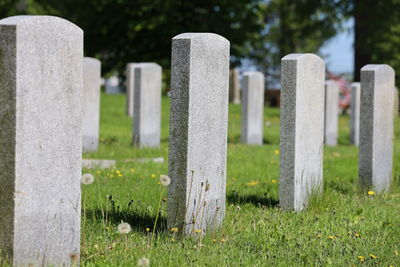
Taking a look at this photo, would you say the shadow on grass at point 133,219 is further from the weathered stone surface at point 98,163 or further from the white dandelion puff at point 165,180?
the weathered stone surface at point 98,163

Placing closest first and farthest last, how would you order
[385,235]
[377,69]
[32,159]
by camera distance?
[32,159] < [385,235] < [377,69]

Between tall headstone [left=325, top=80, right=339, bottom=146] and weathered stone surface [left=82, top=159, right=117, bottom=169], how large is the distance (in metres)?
7.90

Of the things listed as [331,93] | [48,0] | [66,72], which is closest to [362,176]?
[66,72]

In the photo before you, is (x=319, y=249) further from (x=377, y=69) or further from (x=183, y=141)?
(x=377, y=69)

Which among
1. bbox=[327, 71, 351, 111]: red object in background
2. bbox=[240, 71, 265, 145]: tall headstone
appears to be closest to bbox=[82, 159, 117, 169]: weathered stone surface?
bbox=[240, 71, 265, 145]: tall headstone

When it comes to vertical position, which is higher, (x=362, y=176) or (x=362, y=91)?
(x=362, y=91)

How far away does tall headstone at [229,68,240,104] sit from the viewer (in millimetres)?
27938

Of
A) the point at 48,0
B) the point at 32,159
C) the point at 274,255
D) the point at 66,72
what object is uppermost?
the point at 48,0

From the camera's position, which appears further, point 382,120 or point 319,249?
point 382,120

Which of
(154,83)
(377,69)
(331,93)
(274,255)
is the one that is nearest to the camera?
(274,255)

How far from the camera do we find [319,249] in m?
5.37

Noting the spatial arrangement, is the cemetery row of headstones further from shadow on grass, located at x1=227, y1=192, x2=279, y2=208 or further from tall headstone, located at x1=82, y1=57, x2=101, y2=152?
tall headstone, located at x1=82, y1=57, x2=101, y2=152

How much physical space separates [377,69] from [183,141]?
356 cm

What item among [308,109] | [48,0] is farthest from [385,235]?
[48,0]
